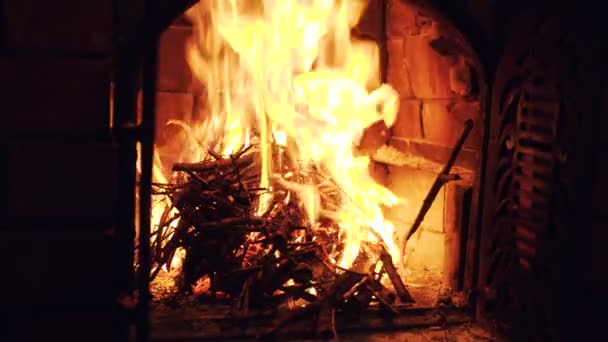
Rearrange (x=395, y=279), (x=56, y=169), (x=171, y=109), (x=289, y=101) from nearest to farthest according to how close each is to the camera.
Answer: (x=56, y=169) < (x=395, y=279) < (x=289, y=101) < (x=171, y=109)

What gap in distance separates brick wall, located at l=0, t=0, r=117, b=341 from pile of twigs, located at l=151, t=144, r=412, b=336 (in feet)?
2.55

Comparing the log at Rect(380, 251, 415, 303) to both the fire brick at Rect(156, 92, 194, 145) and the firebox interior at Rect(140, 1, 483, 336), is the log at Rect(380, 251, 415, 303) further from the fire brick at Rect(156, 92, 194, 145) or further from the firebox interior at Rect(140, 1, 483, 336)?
the fire brick at Rect(156, 92, 194, 145)

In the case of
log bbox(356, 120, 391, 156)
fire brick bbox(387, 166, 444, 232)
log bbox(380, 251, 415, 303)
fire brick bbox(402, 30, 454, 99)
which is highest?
fire brick bbox(402, 30, 454, 99)

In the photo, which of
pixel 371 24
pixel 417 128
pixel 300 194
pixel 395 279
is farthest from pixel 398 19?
pixel 395 279

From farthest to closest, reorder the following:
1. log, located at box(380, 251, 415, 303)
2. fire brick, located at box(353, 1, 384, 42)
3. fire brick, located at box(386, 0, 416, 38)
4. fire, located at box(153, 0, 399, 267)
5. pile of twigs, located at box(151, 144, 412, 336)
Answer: fire brick, located at box(353, 1, 384, 42) → fire brick, located at box(386, 0, 416, 38) → fire, located at box(153, 0, 399, 267) → log, located at box(380, 251, 415, 303) → pile of twigs, located at box(151, 144, 412, 336)

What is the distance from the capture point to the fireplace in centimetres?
233

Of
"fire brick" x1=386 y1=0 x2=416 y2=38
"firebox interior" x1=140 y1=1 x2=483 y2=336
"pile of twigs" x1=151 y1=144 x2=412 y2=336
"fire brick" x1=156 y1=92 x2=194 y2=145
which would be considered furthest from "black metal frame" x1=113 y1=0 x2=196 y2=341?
"fire brick" x1=386 y1=0 x2=416 y2=38

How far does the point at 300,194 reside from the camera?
3430mm

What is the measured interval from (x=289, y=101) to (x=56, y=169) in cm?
160

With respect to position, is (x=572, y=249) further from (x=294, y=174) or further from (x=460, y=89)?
(x=294, y=174)

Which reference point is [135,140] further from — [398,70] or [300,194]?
[398,70]

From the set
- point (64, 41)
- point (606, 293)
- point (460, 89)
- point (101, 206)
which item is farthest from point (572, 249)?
point (64, 41)

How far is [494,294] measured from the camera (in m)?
2.97

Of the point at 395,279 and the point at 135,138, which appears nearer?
the point at 135,138
